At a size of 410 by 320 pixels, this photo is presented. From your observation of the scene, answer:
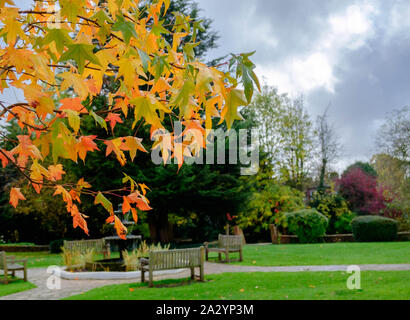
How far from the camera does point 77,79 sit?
5.78ft

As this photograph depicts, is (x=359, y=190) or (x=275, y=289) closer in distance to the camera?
(x=275, y=289)

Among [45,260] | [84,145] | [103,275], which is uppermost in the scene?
[84,145]

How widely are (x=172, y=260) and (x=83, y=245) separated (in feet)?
16.1

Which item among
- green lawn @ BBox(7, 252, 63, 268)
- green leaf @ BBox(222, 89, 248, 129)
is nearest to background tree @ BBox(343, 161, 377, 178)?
green lawn @ BBox(7, 252, 63, 268)

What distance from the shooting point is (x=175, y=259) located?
833 cm

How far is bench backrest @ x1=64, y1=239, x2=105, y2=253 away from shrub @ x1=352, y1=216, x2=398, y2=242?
12464mm

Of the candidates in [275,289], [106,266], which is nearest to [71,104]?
[275,289]

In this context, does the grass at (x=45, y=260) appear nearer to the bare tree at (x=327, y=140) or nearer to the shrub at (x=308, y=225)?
the shrub at (x=308, y=225)

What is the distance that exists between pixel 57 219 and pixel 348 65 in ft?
61.9

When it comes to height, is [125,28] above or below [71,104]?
above

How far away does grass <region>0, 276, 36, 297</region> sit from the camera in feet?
25.7

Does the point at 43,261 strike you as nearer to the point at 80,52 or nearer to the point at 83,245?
the point at 83,245

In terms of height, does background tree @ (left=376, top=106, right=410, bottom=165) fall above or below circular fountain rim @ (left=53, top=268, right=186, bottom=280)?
above

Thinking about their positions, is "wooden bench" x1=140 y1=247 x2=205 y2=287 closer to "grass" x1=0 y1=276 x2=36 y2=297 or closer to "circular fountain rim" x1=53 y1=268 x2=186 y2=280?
"circular fountain rim" x1=53 y1=268 x2=186 y2=280
